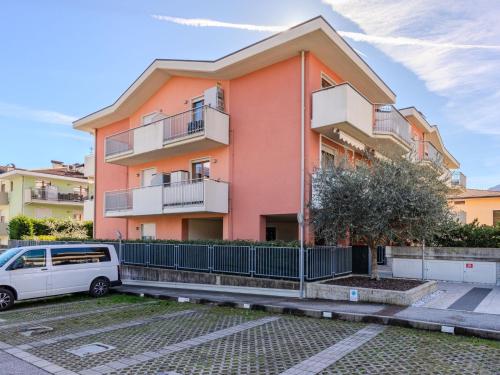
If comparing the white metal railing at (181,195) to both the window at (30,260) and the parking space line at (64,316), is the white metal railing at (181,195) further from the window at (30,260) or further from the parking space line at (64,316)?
the window at (30,260)

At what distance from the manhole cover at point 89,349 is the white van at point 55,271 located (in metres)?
5.93

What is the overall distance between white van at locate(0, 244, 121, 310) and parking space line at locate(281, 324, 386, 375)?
971cm

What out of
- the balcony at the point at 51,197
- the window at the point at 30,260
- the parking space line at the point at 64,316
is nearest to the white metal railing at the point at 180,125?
the window at the point at 30,260

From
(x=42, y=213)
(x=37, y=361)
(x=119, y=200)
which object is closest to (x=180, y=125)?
(x=119, y=200)

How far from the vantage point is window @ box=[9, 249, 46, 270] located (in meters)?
12.2

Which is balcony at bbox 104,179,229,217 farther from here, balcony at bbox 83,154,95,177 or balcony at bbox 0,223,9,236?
balcony at bbox 0,223,9,236

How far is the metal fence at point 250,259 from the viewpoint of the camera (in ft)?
→ 43.5

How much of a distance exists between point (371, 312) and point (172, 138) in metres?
12.3

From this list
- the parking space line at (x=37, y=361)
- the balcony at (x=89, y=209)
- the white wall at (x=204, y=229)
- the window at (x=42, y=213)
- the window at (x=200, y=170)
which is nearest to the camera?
the parking space line at (x=37, y=361)

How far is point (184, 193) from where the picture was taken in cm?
1745

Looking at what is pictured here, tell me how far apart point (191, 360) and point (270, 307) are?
469cm

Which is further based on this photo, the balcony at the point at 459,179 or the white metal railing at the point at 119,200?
the balcony at the point at 459,179

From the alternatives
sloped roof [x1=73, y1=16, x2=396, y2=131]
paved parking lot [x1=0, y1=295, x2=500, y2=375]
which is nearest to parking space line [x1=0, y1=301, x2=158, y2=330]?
paved parking lot [x1=0, y1=295, x2=500, y2=375]

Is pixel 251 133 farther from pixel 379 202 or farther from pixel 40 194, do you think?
pixel 40 194
